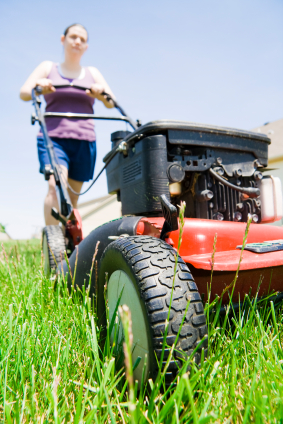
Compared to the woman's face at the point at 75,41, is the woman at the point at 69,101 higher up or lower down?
lower down

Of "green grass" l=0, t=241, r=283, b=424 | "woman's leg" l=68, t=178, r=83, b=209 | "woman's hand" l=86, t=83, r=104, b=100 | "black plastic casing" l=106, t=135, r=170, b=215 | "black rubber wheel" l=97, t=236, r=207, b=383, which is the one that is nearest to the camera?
"green grass" l=0, t=241, r=283, b=424

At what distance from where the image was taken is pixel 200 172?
4.15 feet

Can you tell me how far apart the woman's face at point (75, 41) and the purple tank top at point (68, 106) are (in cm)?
15

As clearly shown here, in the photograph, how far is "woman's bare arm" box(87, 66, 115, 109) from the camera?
227 centimetres

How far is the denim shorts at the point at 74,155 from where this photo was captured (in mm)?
2273

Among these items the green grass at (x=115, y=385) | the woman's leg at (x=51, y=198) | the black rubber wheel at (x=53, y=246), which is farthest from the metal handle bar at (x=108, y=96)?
the green grass at (x=115, y=385)

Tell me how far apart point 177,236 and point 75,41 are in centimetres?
186

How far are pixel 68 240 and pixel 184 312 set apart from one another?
55.7 inches

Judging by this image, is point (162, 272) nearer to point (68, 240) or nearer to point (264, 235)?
point (264, 235)

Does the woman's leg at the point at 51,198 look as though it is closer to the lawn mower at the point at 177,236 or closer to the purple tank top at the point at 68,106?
the purple tank top at the point at 68,106

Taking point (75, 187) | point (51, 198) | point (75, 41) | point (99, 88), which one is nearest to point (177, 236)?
point (51, 198)

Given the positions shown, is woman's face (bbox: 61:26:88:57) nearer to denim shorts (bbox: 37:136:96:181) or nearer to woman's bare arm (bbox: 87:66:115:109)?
woman's bare arm (bbox: 87:66:115:109)

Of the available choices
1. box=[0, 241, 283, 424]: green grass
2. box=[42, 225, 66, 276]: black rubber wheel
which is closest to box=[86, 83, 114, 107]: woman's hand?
box=[42, 225, 66, 276]: black rubber wheel

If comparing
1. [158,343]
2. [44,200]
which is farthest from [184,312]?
[44,200]
